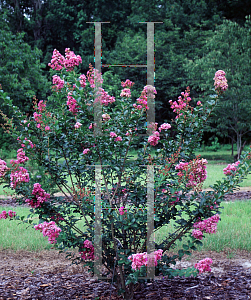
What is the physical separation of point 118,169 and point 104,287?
1270 millimetres

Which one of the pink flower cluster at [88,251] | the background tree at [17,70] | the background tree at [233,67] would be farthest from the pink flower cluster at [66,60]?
the background tree at [233,67]

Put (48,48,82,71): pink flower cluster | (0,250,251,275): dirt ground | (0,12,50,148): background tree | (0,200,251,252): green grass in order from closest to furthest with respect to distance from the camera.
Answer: (48,48,82,71): pink flower cluster, (0,250,251,275): dirt ground, (0,200,251,252): green grass, (0,12,50,148): background tree

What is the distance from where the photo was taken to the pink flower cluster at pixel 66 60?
9.25 ft

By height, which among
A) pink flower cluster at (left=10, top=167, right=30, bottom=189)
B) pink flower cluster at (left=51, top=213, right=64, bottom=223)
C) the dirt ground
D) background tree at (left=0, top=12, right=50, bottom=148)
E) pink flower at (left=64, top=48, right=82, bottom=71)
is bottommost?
the dirt ground

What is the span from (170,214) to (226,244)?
6.16ft

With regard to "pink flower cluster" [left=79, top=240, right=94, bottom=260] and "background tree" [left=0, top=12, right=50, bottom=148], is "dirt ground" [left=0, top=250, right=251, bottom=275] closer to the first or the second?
"pink flower cluster" [left=79, top=240, right=94, bottom=260]

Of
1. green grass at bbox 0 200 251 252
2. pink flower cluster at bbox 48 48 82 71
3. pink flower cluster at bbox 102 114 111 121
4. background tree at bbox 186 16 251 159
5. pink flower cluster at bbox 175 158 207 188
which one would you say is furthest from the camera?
background tree at bbox 186 16 251 159

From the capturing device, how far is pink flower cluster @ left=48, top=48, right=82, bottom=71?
2.82m

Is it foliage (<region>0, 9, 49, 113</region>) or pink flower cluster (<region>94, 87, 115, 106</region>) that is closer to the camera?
pink flower cluster (<region>94, 87, 115, 106</region>)

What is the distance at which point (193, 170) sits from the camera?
2348 millimetres

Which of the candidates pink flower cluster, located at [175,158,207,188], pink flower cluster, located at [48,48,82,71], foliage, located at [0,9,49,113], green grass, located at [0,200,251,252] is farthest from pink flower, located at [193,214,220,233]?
foliage, located at [0,9,49,113]

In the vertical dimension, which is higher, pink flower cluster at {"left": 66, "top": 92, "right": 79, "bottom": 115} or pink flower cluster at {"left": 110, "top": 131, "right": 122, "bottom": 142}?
pink flower cluster at {"left": 66, "top": 92, "right": 79, "bottom": 115}

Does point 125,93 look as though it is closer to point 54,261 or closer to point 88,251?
point 88,251

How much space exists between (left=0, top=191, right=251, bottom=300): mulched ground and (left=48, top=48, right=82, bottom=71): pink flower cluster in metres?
2.03
